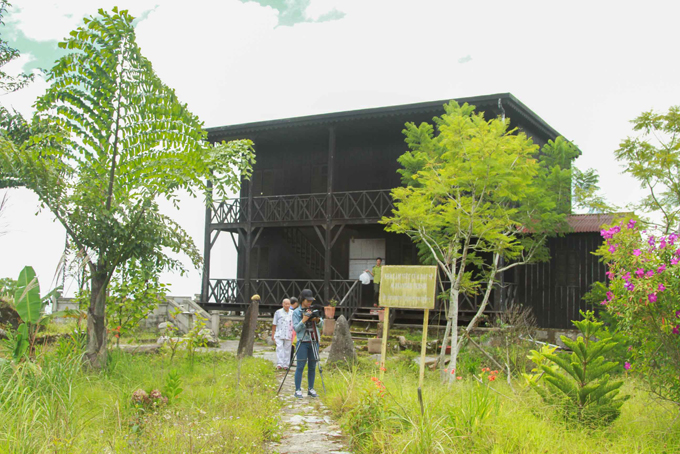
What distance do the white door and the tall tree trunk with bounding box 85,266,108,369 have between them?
477 inches

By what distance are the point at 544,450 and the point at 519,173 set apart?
6539mm

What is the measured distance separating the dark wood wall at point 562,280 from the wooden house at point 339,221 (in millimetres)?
28

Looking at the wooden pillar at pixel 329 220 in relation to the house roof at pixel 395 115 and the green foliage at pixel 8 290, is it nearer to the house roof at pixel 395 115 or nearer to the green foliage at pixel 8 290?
the house roof at pixel 395 115

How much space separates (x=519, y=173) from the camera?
35.7ft

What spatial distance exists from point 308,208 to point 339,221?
189 centimetres

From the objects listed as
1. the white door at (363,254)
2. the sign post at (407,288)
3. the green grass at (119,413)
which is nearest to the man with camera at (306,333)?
the green grass at (119,413)

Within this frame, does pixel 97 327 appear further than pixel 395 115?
No

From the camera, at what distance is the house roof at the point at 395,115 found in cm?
1591

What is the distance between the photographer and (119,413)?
5672 mm

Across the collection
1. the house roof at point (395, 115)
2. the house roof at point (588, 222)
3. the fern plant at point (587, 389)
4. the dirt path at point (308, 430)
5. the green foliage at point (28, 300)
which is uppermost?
the house roof at point (395, 115)

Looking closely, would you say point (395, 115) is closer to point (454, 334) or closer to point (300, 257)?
point (300, 257)

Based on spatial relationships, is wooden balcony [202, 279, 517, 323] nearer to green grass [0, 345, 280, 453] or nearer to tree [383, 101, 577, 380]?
tree [383, 101, 577, 380]

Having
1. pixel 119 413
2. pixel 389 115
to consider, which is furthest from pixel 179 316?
pixel 119 413

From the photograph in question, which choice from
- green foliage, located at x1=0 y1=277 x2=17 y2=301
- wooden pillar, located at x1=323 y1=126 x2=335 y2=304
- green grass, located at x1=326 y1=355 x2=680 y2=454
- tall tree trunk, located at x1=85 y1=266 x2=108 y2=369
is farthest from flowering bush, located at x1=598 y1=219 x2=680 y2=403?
wooden pillar, located at x1=323 y1=126 x2=335 y2=304
